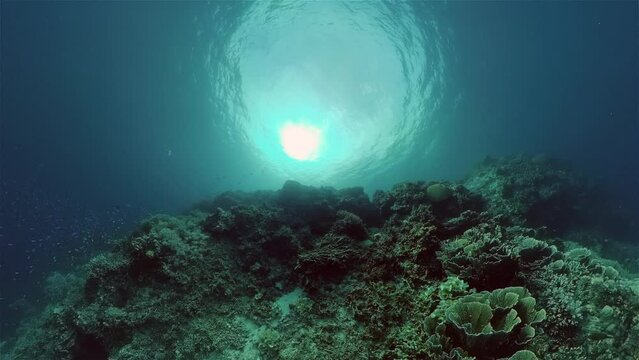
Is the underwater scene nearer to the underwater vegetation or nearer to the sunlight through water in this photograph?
the underwater vegetation

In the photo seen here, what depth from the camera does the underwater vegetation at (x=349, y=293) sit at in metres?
4.80

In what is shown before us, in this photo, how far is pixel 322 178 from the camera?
45.6 meters

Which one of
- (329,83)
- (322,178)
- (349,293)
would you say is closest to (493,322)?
(349,293)

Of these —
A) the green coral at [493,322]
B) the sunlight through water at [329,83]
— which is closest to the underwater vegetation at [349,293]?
the green coral at [493,322]

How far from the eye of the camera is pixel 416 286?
6402mm

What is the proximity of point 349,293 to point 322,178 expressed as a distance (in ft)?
127

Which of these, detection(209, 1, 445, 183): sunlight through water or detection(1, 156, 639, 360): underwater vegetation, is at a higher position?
detection(209, 1, 445, 183): sunlight through water

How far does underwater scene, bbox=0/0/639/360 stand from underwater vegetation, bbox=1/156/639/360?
0.13ft

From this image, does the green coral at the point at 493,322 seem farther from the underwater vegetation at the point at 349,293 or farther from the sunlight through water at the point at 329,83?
the sunlight through water at the point at 329,83

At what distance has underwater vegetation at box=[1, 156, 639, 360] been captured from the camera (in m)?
4.80

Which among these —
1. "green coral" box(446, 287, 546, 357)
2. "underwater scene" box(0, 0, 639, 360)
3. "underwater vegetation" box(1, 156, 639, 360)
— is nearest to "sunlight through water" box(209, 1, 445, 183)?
"underwater scene" box(0, 0, 639, 360)

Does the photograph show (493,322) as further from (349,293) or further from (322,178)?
(322,178)

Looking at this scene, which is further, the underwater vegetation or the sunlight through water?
the sunlight through water

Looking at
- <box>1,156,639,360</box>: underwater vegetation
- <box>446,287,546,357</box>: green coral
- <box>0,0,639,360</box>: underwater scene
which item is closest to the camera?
<box>446,287,546,357</box>: green coral
